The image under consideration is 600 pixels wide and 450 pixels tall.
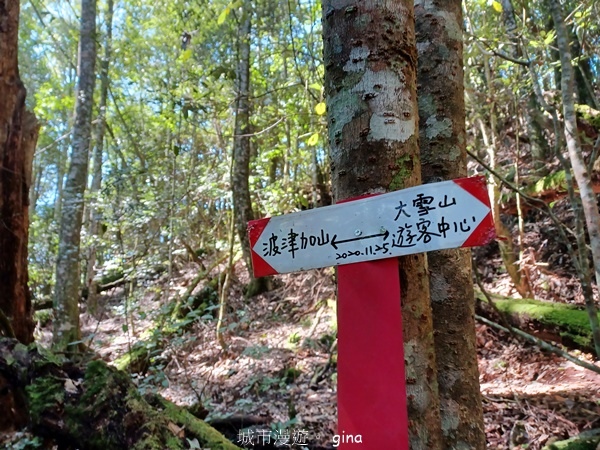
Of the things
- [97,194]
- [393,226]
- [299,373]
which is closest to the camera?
A: [393,226]

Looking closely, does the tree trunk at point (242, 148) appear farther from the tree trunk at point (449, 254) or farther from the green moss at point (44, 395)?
the tree trunk at point (449, 254)

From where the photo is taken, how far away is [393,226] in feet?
A: 4.03

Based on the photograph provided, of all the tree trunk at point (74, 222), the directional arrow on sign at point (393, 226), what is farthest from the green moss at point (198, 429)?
the tree trunk at point (74, 222)

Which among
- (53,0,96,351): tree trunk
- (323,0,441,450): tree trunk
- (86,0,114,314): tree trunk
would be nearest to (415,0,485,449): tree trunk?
(323,0,441,450): tree trunk

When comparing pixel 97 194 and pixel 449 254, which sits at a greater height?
pixel 97 194

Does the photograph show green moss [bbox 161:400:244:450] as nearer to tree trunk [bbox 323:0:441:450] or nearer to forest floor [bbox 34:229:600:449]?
forest floor [bbox 34:229:600:449]

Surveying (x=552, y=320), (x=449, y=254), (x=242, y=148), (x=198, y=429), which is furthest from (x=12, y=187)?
(x=552, y=320)

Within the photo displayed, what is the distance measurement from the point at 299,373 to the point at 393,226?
441 centimetres

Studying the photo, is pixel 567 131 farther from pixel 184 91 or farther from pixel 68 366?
pixel 184 91

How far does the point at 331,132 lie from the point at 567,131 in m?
2.22

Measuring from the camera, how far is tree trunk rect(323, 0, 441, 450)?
123 centimetres

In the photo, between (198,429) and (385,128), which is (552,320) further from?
(385,128)

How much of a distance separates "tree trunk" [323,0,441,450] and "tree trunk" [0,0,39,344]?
3971 mm

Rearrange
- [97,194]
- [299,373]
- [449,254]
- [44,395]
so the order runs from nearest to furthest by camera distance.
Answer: [449,254] → [44,395] → [299,373] → [97,194]
